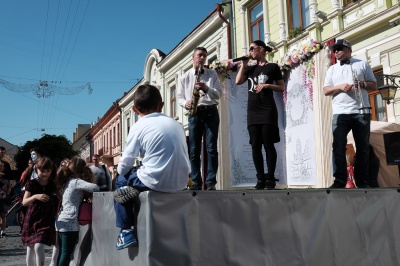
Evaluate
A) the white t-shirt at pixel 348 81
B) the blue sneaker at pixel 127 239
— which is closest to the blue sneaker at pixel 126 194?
the blue sneaker at pixel 127 239

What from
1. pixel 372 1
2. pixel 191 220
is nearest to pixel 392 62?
pixel 372 1

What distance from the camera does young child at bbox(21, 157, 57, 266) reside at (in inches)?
202

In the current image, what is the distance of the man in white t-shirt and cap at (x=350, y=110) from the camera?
4.88 metres

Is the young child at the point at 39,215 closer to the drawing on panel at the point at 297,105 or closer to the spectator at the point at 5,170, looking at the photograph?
the drawing on panel at the point at 297,105

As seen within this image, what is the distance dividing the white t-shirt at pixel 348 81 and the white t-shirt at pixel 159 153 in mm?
2321

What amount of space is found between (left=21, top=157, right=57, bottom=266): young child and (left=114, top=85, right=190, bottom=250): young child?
2.18 m

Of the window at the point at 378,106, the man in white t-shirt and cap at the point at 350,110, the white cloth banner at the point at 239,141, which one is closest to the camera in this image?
the man in white t-shirt and cap at the point at 350,110

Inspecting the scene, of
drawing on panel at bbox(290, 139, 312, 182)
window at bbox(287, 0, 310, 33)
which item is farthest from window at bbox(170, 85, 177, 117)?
drawing on panel at bbox(290, 139, 312, 182)

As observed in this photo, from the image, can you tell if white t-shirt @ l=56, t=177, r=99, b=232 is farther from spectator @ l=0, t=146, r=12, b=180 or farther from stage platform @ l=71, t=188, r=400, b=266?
spectator @ l=0, t=146, r=12, b=180

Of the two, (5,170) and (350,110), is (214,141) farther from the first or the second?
(5,170)

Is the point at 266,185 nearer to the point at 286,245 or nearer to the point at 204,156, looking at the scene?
the point at 286,245

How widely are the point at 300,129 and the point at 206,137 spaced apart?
1.73 meters

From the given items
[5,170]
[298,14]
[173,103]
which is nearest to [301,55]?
[5,170]

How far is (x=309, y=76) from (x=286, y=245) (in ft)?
10.9
